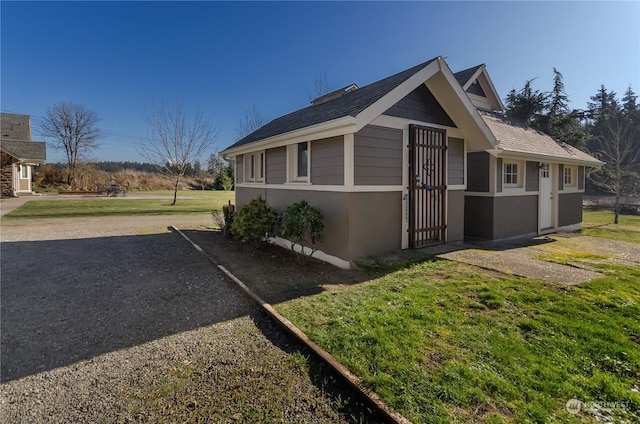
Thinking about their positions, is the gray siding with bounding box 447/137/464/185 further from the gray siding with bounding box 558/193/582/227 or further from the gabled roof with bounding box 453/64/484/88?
the gray siding with bounding box 558/193/582/227

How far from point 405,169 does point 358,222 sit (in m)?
1.74

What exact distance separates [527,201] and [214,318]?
10173 millimetres

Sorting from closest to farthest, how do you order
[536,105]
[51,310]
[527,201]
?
[51,310] < [527,201] < [536,105]

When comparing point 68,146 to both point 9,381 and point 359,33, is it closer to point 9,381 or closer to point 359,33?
point 359,33

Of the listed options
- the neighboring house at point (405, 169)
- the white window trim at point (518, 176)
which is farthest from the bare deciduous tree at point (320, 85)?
the white window trim at point (518, 176)

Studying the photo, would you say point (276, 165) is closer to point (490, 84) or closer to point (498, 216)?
point (498, 216)

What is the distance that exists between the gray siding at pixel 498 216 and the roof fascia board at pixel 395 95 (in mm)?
4466

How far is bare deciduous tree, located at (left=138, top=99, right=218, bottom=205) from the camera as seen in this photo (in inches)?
830

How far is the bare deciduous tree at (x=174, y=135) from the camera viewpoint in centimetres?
2109

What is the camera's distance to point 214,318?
3902 millimetres

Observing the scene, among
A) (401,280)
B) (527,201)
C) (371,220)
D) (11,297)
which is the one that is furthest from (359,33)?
(11,297)

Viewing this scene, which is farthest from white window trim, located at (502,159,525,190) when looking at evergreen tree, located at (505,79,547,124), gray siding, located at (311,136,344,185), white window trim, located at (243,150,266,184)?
evergreen tree, located at (505,79,547,124)

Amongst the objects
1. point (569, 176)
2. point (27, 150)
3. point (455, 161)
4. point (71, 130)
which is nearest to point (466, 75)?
point (569, 176)

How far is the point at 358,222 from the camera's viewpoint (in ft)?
19.1
